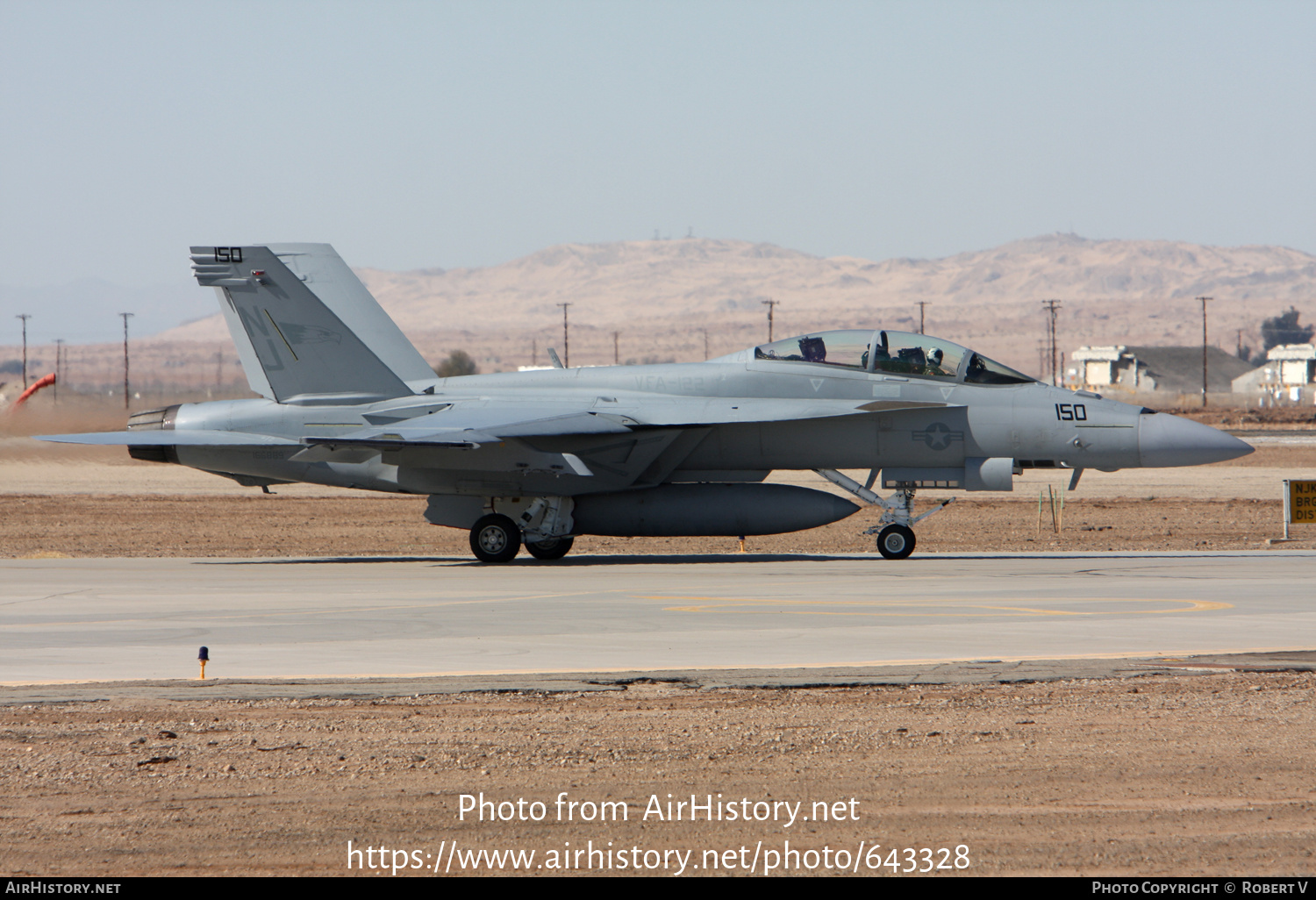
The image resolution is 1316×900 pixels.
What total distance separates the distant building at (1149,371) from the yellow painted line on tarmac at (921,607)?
135 meters

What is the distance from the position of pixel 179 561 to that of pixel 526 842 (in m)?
16.5

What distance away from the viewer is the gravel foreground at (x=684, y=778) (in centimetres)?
572

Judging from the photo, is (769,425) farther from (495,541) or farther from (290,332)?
(290,332)

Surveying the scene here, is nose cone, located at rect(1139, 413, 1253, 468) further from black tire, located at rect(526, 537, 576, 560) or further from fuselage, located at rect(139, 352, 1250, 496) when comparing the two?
black tire, located at rect(526, 537, 576, 560)

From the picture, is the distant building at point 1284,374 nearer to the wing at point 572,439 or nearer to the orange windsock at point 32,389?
the wing at point 572,439

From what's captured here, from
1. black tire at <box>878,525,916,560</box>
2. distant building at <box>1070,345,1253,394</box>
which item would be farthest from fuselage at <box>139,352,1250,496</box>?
distant building at <box>1070,345,1253,394</box>

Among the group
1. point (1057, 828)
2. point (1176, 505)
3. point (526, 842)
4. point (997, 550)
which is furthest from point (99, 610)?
point (1176, 505)

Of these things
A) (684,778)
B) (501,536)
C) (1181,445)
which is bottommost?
(684,778)

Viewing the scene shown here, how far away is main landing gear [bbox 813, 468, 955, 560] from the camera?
19.3 m

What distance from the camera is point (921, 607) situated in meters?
13.8

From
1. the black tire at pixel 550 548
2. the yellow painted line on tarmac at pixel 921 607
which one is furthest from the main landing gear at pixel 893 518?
the yellow painted line on tarmac at pixel 921 607

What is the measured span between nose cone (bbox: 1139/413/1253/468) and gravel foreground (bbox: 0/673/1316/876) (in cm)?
947

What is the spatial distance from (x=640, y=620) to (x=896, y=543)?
7380 mm

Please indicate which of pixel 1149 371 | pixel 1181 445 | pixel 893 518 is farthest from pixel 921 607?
pixel 1149 371
